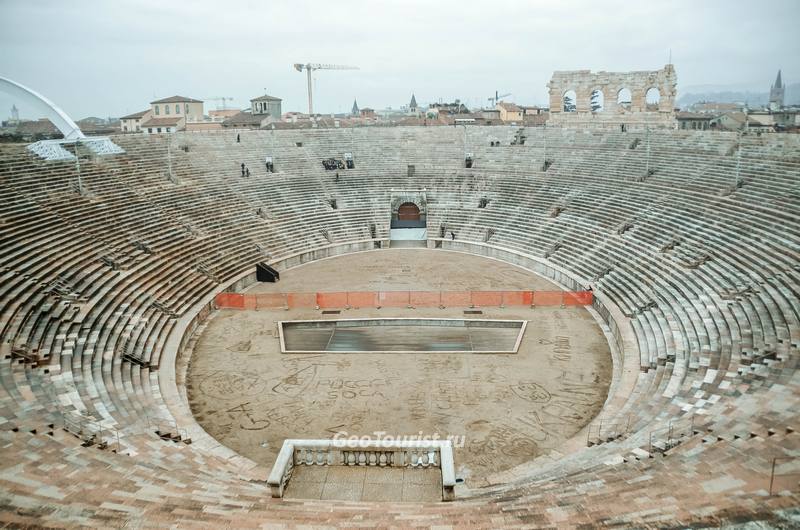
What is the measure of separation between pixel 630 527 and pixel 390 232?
30.1 metres

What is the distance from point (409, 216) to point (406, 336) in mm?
19038

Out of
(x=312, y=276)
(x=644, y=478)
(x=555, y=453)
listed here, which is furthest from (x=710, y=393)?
(x=312, y=276)

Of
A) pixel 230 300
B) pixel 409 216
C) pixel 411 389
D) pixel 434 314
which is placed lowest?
pixel 411 389

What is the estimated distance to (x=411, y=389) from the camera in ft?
62.3

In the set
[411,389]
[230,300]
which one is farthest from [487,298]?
[230,300]

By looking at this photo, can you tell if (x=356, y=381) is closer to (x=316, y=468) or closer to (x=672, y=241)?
(x=316, y=468)

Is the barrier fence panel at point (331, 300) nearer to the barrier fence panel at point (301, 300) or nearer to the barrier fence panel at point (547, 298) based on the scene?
the barrier fence panel at point (301, 300)

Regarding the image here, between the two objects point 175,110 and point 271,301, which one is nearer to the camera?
point 271,301

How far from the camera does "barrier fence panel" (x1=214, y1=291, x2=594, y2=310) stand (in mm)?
26172

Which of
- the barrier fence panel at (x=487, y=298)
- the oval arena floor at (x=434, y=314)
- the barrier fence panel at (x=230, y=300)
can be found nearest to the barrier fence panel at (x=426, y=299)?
the oval arena floor at (x=434, y=314)

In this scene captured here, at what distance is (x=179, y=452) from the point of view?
47.3ft

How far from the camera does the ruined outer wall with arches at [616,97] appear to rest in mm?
41031

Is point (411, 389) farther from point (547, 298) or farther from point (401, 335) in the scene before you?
point (547, 298)

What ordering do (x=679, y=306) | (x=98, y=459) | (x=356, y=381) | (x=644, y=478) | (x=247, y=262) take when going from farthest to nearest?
(x=247, y=262) < (x=679, y=306) < (x=356, y=381) < (x=98, y=459) < (x=644, y=478)
